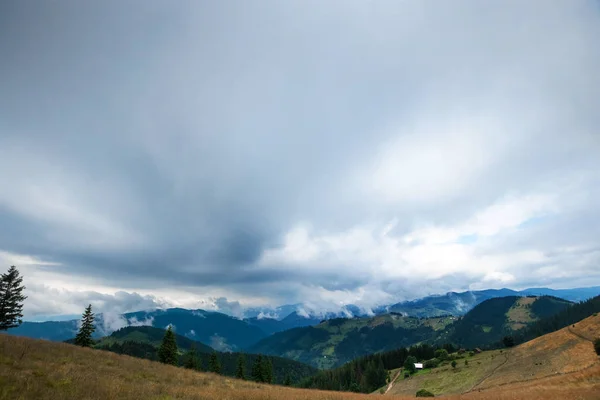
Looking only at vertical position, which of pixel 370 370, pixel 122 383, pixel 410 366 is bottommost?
pixel 370 370

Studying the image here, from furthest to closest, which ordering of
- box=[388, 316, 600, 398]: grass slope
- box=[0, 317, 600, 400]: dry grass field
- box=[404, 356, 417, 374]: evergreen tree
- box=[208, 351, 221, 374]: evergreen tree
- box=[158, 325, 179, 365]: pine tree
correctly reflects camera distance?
box=[404, 356, 417, 374]: evergreen tree → box=[208, 351, 221, 374]: evergreen tree → box=[158, 325, 179, 365]: pine tree → box=[388, 316, 600, 398]: grass slope → box=[0, 317, 600, 400]: dry grass field

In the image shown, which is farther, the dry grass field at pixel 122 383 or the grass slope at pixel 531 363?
the grass slope at pixel 531 363

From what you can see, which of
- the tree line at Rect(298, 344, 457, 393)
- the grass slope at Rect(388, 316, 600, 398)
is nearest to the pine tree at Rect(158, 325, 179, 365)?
the grass slope at Rect(388, 316, 600, 398)

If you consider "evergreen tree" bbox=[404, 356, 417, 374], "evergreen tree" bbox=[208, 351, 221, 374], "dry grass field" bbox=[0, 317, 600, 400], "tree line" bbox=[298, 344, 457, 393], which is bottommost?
"tree line" bbox=[298, 344, 457, 393]

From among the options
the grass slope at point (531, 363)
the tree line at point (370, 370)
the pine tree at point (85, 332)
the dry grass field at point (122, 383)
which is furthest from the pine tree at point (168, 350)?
the tree line at point (370, 370)

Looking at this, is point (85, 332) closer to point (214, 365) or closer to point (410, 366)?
point (214, 365)

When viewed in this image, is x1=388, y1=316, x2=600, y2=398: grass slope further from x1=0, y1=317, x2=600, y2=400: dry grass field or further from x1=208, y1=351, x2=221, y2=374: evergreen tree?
x1=208, y1=351, x2=221, y2=374: evergreen tree

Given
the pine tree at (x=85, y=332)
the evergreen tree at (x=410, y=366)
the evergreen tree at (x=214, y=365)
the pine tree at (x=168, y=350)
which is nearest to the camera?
the pine tree at (x=85, y=332)

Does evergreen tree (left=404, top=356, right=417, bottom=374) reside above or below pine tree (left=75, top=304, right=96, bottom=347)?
below

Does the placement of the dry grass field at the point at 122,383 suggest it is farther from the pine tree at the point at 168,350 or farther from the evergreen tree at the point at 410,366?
the evergreen tree at the point at 410,366

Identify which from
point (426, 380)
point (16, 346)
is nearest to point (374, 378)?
point (426, 380)

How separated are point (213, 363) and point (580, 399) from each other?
82.8 m

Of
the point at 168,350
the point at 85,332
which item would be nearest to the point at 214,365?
the point at 168,350

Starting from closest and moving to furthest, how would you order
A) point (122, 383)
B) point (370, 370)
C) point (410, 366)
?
point (122, 383) → point (410, 366) → point (370, 370)
